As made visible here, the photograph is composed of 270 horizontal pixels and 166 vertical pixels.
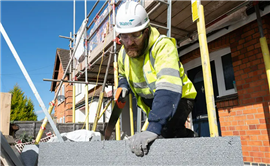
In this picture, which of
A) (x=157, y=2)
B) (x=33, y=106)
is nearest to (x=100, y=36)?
(x=157, y=2)

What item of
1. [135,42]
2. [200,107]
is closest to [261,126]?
[200,107]

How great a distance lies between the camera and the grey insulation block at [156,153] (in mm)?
1136

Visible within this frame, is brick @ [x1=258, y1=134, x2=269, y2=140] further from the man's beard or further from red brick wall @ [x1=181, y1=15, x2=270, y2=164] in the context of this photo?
the man's beard

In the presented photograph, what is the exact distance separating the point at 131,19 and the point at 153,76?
0.49 metres

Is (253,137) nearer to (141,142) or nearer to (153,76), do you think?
(153,76)

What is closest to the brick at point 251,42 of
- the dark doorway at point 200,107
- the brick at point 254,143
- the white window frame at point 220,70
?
the white window frame at point 220,70

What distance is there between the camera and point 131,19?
1.61 metres

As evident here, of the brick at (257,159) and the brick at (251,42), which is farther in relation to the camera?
the brick at (251,42)

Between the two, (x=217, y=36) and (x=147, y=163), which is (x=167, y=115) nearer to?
(x=147, y=163)

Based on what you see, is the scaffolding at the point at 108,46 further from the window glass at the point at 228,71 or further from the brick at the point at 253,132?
the brick at the point at 253,132

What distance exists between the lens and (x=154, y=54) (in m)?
1.62

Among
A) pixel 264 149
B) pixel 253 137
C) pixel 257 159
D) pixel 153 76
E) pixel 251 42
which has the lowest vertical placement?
pixel 257 159

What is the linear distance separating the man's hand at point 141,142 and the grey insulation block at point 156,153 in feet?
0.16

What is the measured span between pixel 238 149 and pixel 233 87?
3.60 meters
